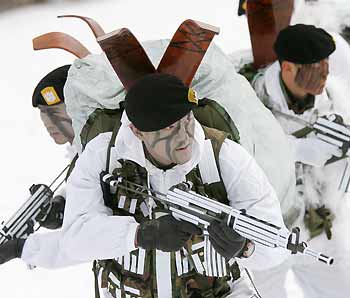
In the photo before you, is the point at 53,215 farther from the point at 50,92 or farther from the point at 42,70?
the point at 42,70

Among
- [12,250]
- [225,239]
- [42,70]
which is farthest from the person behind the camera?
[42,70]

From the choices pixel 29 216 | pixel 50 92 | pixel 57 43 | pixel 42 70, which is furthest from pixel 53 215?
pixel 42 70

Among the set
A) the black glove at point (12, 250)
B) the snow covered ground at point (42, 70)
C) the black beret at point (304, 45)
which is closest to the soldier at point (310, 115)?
the black beret at point (304, 45)

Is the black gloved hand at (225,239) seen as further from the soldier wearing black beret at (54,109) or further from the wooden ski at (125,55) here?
the soldier wearing black beret at (54,109)

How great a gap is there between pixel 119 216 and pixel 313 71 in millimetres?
722

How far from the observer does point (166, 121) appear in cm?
120

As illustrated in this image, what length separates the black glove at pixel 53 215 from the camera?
1699 mm

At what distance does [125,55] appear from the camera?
137cm

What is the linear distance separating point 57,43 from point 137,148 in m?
0.63

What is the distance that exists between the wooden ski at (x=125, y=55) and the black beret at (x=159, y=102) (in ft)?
0.59

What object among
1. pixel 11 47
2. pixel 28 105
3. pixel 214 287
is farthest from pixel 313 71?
pixel 11 47

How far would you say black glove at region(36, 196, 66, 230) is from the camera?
1.70 metres

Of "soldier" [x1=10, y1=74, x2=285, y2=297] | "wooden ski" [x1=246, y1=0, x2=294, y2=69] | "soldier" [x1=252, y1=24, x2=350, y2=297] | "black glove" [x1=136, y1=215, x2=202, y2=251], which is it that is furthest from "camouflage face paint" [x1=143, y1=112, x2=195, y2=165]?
"wooden ski" [x1=246, y1=0, x2=294, y2=69]

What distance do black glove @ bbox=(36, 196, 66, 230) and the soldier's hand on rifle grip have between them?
0.63 m
